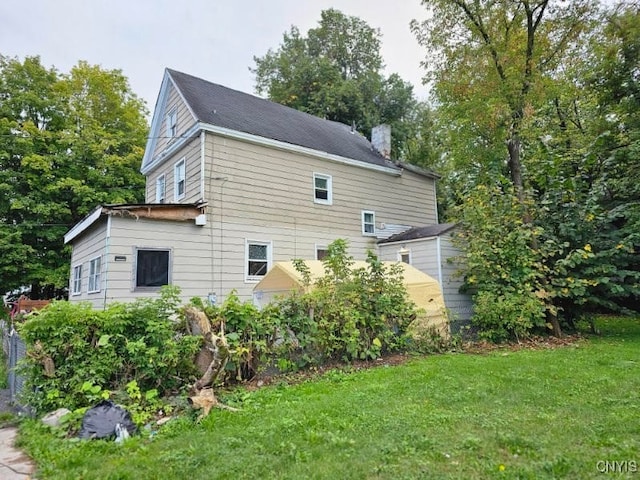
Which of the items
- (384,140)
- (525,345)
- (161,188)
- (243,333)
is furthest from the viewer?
(384,140)

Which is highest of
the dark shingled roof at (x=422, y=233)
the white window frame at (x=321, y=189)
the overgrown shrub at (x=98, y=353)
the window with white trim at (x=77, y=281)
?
the white window frame at (x=321, y=189)

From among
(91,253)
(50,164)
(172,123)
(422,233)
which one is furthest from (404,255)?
(50,164)

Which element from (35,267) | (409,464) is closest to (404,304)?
(409,464)

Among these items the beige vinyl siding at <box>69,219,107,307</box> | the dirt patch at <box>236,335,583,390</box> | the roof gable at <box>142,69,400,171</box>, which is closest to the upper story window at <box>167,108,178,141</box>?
the roof gable at <box>142,69,400,171</box>

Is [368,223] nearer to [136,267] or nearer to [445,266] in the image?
[445,266]

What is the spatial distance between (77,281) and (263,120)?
814 centimetres

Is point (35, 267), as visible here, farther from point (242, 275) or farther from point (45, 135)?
point (242, 275)

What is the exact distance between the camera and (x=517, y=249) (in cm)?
971

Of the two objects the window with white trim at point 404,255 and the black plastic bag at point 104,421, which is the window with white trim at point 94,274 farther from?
the window with white trim at point 404,255

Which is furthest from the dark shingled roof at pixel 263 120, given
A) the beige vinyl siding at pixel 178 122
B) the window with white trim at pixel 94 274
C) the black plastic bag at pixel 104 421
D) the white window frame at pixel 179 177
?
the black plastic bag at pixel 104 421

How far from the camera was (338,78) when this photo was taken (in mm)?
26172

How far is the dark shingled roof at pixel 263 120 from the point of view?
1206 centimetres

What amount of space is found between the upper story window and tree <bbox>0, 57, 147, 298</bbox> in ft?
25.0

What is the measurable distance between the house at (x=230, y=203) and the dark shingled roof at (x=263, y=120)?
0.06 metres
